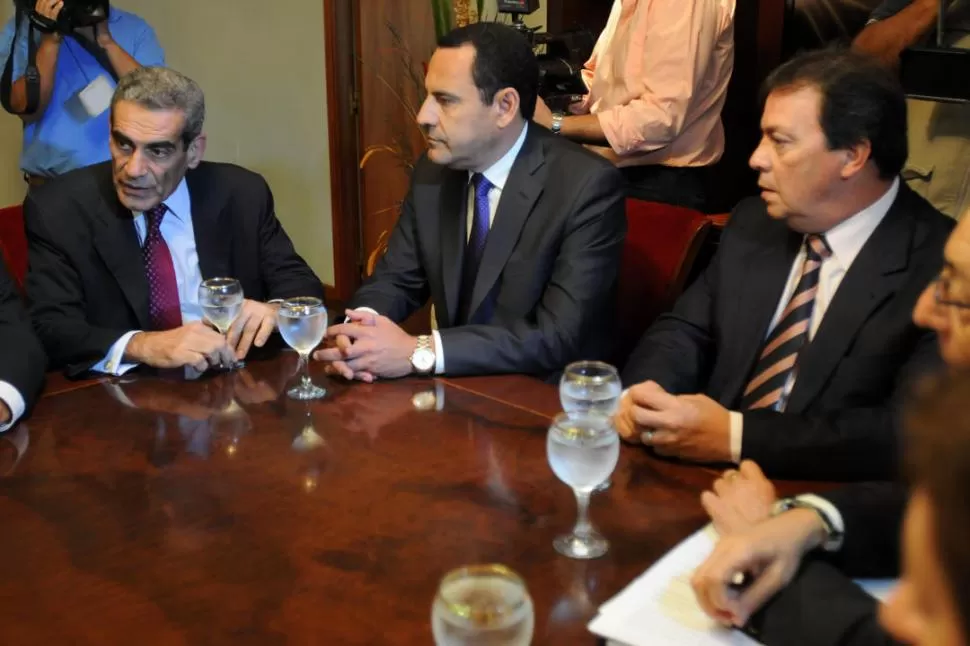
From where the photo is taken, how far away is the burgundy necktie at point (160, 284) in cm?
225

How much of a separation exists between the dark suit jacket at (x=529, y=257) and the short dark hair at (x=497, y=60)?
0.39 ft

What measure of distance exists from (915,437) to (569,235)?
1.68m

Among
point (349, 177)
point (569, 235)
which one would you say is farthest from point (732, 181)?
Answer: point (349, 177)

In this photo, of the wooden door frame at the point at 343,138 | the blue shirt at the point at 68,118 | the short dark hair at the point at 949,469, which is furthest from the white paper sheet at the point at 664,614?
the wooden door frame at the point at 343,138

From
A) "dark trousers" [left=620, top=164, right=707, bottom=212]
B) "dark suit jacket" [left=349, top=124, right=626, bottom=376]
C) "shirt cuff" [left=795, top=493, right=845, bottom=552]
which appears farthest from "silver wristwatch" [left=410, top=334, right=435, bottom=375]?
"dark trousers" [left=620, top=164, right=707, bottom=212]

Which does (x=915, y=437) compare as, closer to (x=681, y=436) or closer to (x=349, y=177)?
(x=681, y=436)

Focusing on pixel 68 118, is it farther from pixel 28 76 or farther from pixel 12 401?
pixel 12 401

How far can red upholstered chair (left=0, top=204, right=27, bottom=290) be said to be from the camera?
7.91 feet

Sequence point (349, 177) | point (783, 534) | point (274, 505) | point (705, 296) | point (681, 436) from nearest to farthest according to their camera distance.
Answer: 1. point (783, 534)
2. point (274, 505)
3. point (681, 436)
4. point (705, 296)
5. point (349, 177)

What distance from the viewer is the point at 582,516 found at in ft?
4.04

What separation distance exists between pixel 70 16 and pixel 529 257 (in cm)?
203

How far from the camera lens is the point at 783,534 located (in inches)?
45.8

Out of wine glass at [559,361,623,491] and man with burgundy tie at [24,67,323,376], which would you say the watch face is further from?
wine glass at [559,361,623,491]

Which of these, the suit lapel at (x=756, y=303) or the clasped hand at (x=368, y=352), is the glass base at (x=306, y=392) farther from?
the suit lapel at (x=756, y=303)
